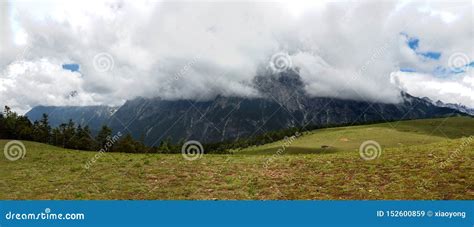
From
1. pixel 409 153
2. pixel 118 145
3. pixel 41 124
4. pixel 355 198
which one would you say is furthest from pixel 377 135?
pixel 355 198

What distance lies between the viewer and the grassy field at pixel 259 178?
27.3 m

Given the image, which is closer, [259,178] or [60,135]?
[259,178]

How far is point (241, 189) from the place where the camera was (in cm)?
2867

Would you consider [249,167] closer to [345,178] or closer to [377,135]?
[345,178]

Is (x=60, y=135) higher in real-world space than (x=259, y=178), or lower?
higher

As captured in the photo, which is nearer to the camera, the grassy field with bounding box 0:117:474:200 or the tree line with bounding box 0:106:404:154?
the grassy field with bounding box 0:117:474:200

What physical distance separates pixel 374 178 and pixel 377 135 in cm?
17151

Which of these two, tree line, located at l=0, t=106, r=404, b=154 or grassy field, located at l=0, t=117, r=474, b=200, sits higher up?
tree line, located at l=0, t=106, r=404, b=154

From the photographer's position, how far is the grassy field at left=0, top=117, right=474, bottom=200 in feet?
89.7

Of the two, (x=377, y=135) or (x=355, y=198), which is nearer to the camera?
(x=355, y=198)

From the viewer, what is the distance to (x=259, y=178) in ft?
104

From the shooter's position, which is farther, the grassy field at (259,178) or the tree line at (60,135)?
the tree line at (60,135)

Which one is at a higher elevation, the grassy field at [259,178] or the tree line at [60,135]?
the tree line at [60,135]

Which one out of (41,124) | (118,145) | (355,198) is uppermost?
(41,124)
